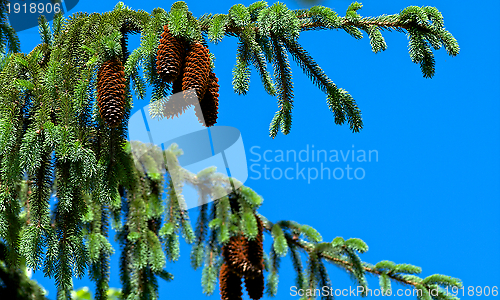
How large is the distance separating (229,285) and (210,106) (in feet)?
5.43

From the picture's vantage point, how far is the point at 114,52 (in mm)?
1873

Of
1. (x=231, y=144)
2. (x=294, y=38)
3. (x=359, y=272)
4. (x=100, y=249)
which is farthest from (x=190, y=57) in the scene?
(x=359, y=272)

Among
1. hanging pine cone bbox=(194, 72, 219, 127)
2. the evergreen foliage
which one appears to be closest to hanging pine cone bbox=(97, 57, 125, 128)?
the evergreen foliage

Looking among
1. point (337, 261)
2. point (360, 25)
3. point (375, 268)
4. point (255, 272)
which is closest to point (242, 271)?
point (255, 272)

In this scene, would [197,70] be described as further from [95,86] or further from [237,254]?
[237,254]

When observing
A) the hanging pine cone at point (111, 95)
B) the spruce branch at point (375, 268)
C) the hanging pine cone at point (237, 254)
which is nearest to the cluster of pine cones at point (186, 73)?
the hanging pine cone at point (111, 95)

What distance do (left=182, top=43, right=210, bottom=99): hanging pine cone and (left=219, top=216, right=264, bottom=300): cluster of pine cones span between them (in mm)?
1699

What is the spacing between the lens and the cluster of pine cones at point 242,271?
3.10 m

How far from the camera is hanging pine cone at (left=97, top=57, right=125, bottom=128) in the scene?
1.73 meters

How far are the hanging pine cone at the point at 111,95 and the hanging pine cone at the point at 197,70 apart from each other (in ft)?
0.86

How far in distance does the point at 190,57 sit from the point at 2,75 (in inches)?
38.0

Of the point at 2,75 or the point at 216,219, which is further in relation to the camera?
the point at 216,219

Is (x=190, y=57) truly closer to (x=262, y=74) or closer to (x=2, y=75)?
(x=262, y=74)

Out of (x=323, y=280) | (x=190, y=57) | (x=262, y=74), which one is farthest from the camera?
(x=323, y=280)
